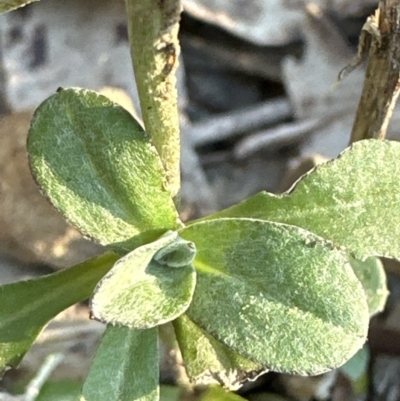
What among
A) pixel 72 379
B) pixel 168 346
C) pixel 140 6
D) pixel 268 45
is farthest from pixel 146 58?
pixel 268 45

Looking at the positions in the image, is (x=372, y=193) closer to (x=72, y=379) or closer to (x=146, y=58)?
(x=146, y=58)

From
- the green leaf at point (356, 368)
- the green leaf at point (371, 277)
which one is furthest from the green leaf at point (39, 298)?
the green leaf at point (356, 368)

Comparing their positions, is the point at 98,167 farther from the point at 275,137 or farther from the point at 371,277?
the point at 275,137

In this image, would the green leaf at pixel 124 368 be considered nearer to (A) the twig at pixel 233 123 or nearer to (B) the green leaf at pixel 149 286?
(B) the green leaf at pixel 149 286

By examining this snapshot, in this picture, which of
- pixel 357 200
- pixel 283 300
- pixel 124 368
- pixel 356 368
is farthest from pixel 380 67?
pixel 356 368

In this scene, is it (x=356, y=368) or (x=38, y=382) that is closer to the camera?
(x=38, y=382)

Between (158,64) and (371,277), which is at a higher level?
(158,64)

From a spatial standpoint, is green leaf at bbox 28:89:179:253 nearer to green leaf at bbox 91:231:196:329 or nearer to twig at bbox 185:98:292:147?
green leaf at bbox 91:231:196:329

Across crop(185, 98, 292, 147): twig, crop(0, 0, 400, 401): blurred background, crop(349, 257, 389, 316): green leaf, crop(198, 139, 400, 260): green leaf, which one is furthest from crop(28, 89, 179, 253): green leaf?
crop(185, 98, 292, 147): twig
